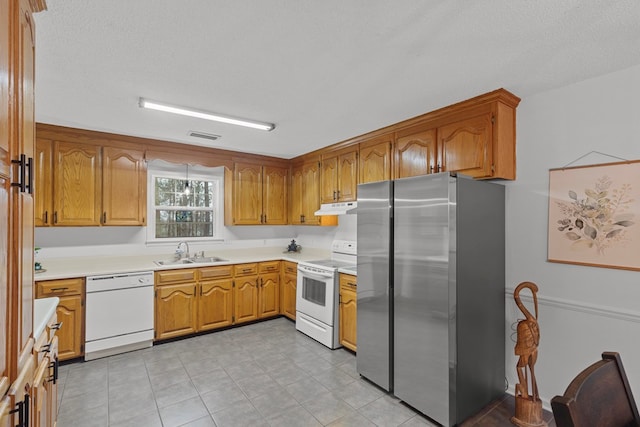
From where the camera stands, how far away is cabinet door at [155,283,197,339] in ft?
11.8

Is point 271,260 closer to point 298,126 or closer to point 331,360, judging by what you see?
point 331,360

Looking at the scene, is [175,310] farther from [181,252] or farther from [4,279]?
[4,279]

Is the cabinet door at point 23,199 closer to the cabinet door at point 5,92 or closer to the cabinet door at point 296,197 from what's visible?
the cabinet door at point 5,92

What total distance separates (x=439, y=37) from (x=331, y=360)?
2927 mm

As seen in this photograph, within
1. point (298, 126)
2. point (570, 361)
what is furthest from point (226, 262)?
point (570, 361)

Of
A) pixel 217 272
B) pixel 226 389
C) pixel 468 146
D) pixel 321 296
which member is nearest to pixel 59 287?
pixel 217 272

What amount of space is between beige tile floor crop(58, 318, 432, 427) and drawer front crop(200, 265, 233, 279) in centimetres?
76

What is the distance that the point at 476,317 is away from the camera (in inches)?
94.3

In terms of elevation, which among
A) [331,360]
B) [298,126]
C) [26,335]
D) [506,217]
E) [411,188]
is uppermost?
[298,126]

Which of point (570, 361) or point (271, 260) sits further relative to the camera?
point (271, 260)

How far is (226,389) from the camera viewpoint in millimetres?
2713

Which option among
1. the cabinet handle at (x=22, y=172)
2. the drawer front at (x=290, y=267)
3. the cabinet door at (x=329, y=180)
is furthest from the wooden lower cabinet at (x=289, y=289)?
the cabinet handle at (x=22, y=172)

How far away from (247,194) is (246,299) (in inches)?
57.6

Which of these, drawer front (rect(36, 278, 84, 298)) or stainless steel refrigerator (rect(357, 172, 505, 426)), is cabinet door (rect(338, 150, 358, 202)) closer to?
stainless steel refrigerator (rect(357, 172, 505, 426))
